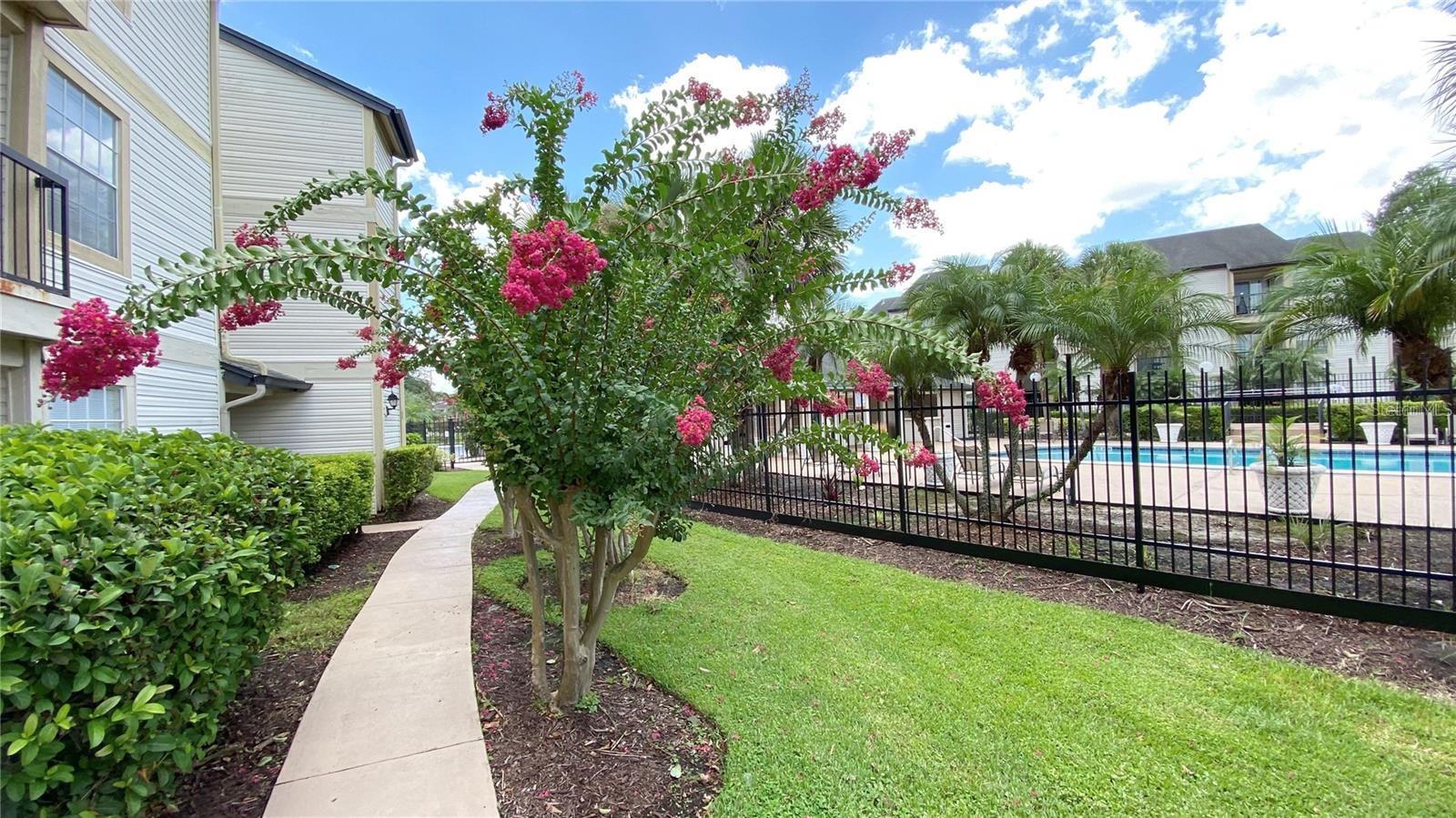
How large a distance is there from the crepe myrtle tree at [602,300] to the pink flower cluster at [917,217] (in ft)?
0.46

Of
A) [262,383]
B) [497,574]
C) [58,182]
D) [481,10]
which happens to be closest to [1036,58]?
[481,10]

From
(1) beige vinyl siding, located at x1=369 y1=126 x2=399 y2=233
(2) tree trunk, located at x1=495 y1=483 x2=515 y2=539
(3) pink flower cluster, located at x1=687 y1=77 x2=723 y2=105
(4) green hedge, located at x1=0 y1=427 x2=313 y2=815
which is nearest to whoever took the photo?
(4) green hedge, located at x1=0 y1=427 x2=313 y2=815

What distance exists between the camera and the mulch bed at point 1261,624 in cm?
321

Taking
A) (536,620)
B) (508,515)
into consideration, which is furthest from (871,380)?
(508,515)

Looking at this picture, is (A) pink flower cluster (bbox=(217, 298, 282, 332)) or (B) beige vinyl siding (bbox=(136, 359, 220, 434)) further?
(B) beige vinyl siding (bbox=(136, 359, 220, 434))

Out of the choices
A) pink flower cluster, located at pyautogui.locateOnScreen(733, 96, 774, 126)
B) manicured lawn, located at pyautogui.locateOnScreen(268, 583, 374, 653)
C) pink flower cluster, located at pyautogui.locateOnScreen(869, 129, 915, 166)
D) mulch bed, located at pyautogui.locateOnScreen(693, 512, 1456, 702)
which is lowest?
manicured lawn, located at pyautogui.locateOnScreen(268, 583, 374, 653)

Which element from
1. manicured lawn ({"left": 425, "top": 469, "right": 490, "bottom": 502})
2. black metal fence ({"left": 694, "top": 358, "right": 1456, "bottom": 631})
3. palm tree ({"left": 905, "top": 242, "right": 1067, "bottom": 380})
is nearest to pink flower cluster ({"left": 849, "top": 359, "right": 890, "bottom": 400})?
black metal fence ({"left": 694, "top": 358, "right": 1456, "bottom": 631})

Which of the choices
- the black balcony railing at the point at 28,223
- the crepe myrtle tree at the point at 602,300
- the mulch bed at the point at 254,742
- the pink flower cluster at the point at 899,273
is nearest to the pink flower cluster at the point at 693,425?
the crepe myrtle tree at the point at 602,300

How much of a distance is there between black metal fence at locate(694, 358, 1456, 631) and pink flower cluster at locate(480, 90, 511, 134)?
2117 millimetres

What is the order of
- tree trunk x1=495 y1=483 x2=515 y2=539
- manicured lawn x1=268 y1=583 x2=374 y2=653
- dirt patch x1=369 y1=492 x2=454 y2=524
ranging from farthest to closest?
1. dirt patch x1=369 y1=492 x2=454 y2=524
2. tree trunk x1=495 y1=483 x2=515 y2=539
3. manicured lawn x1=268 y1=583 x2=374 y2=653

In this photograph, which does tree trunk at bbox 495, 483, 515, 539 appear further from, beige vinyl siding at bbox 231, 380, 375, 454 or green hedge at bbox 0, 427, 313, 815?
beige vinyl siding at bbox 231, 380, 375, 454

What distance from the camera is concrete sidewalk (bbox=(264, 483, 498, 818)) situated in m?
2.28

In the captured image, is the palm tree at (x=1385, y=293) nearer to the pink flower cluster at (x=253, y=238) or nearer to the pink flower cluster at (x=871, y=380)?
the pink flower cluster at (x=871, y=380)

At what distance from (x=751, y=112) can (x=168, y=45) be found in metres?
7.27
